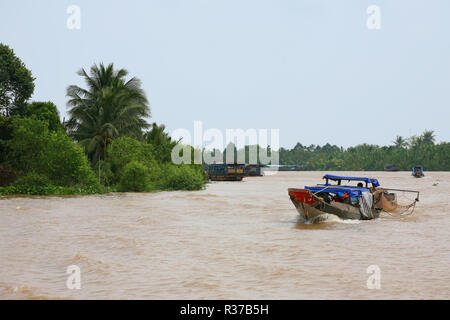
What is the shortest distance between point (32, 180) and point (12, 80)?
1147 cm

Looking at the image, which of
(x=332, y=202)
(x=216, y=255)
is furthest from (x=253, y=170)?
(x=216, y=255)

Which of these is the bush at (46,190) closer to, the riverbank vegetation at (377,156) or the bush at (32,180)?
the bush at (32,180)

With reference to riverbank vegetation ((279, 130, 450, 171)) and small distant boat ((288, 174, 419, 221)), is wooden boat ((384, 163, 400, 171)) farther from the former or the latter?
small distant boat ((288, 174, 419, 221))

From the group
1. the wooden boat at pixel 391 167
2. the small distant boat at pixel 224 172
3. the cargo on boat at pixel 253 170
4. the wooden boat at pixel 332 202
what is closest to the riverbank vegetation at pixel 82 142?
the wooden boat at pixel 332 202

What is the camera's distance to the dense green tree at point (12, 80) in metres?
33.5

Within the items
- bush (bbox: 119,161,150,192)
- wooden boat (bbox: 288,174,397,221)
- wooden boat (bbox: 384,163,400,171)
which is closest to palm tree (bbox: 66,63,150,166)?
bush (bbox: 119,161,150,192)

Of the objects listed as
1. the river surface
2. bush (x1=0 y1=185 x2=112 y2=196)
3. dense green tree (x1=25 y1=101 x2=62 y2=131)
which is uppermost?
dense green tree (x1=25 y1=101 x2=62 y2=131)

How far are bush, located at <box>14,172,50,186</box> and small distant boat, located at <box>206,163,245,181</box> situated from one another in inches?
1204

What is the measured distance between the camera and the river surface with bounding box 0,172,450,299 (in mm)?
7625

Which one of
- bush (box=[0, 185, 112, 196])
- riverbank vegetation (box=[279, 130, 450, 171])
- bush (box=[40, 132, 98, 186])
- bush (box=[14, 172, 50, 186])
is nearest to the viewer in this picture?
bush (box=[0, 185, 112, 196])

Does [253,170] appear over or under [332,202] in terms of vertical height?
over

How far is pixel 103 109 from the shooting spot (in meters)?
30.1

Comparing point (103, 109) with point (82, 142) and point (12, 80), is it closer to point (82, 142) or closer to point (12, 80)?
point (82, 142)
